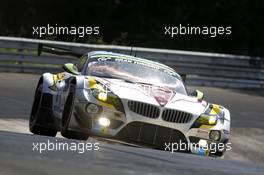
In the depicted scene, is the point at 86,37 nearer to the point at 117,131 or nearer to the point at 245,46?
the point at 245,46

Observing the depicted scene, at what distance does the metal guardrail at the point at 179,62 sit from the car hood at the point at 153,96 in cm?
909

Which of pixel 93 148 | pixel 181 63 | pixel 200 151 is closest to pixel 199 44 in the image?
pixel 181 63

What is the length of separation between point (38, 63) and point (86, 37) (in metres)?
9.36

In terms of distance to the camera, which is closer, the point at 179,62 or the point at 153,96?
the point at 153,96

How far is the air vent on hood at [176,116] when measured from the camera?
8.07 metres

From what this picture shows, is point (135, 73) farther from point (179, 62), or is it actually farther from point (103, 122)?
point (179, 62)

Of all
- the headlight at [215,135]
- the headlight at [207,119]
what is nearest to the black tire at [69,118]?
the headlight at [207,119]

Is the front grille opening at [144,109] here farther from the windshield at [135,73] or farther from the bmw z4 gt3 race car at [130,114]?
the windshield at [135,73]

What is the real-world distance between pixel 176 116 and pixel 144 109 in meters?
0.42

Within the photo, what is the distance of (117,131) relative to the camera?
7.99 m

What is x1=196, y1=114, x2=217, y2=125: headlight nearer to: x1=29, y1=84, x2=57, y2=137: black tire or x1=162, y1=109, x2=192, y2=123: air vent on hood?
x1=162, y1=109, x2=192, y2=123: air vent on hood

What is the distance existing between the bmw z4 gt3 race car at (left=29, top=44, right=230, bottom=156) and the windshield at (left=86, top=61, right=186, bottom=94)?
1.2 inches

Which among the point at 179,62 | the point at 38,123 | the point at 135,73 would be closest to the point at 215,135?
the point at 135,73

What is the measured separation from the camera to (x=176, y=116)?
813cm
